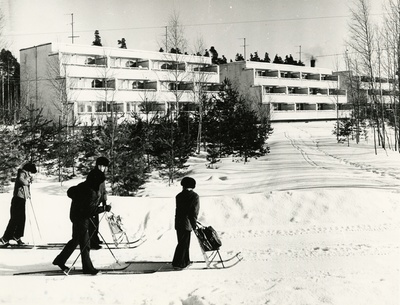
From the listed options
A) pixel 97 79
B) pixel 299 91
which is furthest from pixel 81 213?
pixel 299 91

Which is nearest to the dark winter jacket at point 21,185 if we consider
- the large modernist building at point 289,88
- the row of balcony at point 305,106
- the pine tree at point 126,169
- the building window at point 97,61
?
the pine tree at point 126,169

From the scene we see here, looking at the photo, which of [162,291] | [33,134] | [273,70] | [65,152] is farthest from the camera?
[273,70]

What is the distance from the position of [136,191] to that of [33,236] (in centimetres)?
538

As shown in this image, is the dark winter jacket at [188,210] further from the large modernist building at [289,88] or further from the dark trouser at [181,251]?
the large modernist building at [289,88]

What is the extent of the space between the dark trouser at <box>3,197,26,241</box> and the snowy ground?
15.2 inches

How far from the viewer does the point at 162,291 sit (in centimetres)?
611

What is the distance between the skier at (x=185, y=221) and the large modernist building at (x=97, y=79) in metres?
28.4

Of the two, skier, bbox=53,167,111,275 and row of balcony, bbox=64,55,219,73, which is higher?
row of balcony, bbox=64,55,219,73

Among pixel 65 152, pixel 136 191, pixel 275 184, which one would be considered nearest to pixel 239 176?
pixel 275 184

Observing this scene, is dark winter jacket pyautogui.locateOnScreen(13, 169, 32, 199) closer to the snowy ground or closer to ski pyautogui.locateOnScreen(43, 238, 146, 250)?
the snowy ground

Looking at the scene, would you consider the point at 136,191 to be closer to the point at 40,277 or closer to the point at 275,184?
the point at 275,184

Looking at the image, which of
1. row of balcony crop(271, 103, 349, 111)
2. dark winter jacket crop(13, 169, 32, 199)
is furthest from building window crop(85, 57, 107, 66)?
dark winter jacket crop(13, 169, 32, 199)

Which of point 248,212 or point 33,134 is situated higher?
point 33,134

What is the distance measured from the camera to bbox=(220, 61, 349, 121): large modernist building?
199 feet
